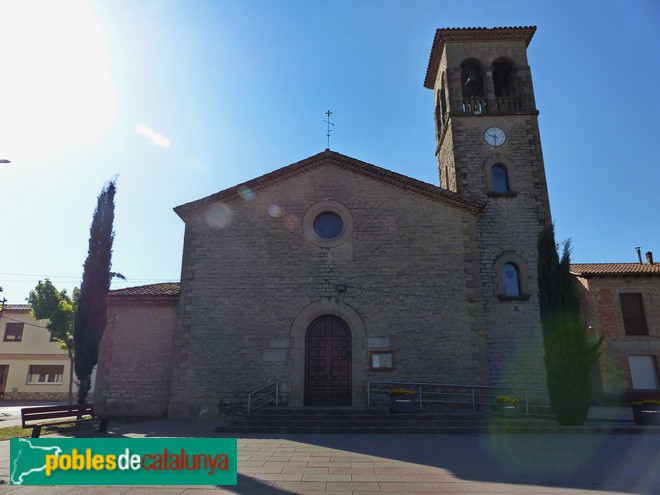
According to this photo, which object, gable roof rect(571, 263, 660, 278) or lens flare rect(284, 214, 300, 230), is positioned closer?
lens flare rect(284, 214, 300, 230)

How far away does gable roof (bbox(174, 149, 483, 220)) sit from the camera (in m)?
14.0

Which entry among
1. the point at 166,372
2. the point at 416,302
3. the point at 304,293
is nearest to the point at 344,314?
the point at 304,293

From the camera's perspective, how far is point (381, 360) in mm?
12602

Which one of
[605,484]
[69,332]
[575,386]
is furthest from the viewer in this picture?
[69,332]

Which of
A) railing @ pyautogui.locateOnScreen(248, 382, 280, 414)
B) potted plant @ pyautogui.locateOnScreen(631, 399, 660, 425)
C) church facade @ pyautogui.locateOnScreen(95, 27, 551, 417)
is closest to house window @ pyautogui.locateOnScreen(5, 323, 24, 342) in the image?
church facade @ pyautogui.locateOnScreen(95, 27, 551, 417)

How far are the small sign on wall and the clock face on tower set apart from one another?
29.6 ft

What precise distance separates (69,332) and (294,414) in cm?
1913

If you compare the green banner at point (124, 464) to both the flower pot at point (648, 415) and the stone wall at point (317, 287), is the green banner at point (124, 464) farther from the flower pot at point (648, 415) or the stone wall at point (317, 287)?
the flower pot at point (648, 415)

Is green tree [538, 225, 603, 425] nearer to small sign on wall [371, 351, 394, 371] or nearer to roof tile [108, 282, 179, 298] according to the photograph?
small sign on wall [371, 351, 394, 371]

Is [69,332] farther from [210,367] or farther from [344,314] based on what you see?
[344,314]

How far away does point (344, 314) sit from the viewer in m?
13.1

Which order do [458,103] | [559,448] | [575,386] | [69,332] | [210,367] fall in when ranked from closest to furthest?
[559,448] < [575,386] < [210,367] < [458,103] < [69,332]

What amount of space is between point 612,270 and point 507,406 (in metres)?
12.8

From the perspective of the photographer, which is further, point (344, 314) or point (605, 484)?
point (344, 314)
